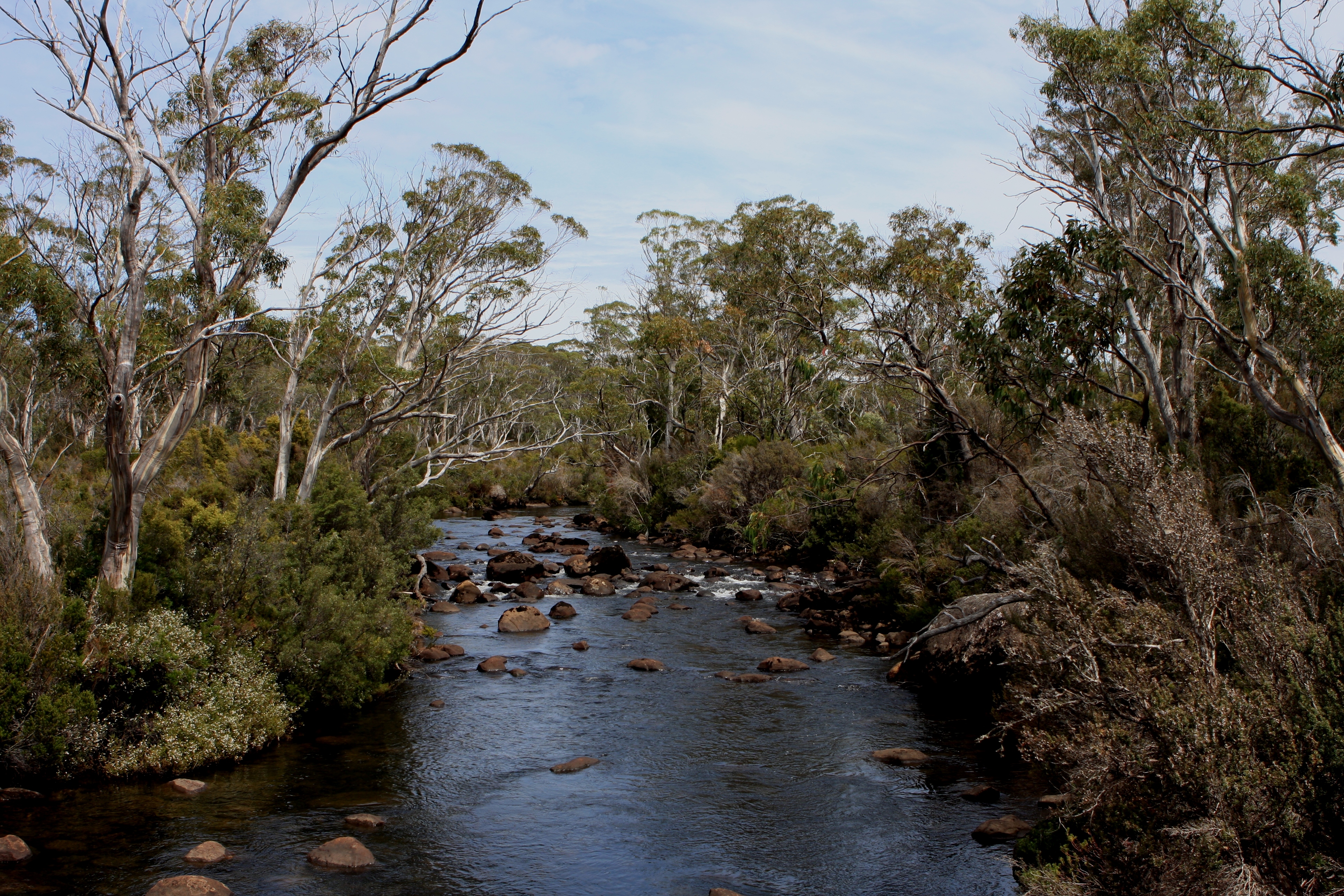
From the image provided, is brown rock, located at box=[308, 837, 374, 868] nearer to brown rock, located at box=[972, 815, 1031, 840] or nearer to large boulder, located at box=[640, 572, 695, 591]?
brown rock, located at box=[972, 815, 1031, 840]

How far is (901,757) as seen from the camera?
11.1 metres

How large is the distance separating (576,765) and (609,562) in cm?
1577

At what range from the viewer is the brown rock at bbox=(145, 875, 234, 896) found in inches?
290

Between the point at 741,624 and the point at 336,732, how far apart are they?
30.7 feet

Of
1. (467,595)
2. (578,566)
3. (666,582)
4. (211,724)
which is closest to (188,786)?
(211,724)

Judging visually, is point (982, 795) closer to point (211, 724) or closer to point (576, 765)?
point (576, 765)

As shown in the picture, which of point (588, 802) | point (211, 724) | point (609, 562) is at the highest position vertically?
point (609, 562)

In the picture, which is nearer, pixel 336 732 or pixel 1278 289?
pixel 336 732

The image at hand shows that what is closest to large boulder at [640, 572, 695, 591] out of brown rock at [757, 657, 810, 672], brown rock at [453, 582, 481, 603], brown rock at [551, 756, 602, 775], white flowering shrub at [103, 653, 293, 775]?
brown rock at [453, 582, 481, 603]

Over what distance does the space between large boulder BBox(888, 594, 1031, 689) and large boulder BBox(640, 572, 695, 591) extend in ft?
33.1

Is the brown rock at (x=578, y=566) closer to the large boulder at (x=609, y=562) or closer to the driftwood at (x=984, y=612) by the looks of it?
A: the large boulder at (x=609, y=562)

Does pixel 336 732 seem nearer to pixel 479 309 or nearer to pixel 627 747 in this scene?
pixel 627 747

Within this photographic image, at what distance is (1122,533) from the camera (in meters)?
7.46

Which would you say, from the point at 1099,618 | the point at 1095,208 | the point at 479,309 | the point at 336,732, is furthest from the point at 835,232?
the point at 1099,618
